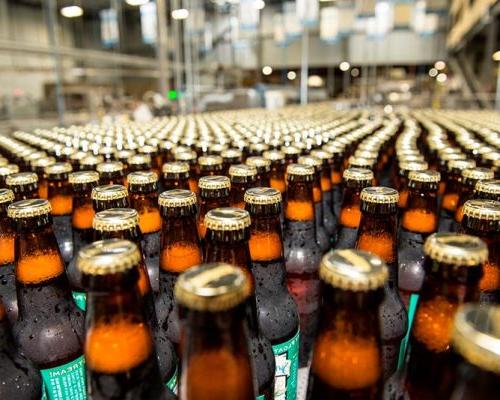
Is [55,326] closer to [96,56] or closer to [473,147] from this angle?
[473,147]

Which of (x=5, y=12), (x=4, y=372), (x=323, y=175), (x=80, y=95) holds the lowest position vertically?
(x=4, y=372)

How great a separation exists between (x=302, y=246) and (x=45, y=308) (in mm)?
752

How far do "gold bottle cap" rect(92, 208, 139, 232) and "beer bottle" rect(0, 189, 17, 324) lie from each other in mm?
401

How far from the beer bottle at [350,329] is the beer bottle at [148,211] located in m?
0.74

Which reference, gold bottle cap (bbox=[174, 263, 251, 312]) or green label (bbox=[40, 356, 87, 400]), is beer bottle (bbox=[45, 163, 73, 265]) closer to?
green label (bbox=[40, 356, 87, 400])

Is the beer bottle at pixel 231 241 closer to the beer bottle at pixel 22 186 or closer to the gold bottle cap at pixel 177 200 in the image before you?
the gold bottle cap at pixel 177 200

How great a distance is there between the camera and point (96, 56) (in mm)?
5215

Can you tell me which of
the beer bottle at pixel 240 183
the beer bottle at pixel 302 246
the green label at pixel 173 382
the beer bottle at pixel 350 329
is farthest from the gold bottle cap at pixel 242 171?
the beer bottle at pixel 350 329

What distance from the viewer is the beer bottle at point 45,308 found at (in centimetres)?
97

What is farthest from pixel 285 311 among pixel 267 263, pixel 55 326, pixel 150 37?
pixel 150 37

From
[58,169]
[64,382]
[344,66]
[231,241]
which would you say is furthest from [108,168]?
[344,66]

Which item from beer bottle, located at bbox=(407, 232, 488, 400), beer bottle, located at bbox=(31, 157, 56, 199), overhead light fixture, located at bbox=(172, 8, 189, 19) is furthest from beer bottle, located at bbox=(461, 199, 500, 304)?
overhead light fixture, located at bbox=(172, 8, 189, 19)

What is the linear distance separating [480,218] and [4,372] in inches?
41.6

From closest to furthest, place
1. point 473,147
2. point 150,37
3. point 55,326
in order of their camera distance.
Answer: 1. point 55,326
2. point 473,147
3. point 150,37
